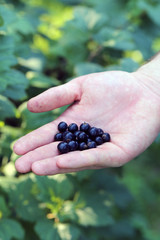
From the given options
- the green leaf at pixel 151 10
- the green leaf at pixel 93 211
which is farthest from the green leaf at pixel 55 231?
the green leaf at pixel 151 10

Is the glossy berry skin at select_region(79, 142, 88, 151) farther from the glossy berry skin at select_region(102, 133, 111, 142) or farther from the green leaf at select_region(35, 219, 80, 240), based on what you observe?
the green leaf at select_region(35, 219, 80, 240)

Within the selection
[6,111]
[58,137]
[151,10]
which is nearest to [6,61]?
[6,111]

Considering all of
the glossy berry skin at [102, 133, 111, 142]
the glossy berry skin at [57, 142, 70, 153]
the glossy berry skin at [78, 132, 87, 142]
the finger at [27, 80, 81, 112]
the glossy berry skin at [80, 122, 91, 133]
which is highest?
the finger at [27, 80, 81, 112]

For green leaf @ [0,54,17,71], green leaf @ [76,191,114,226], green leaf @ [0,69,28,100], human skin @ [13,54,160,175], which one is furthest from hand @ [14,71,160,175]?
green leaf @ [76,191,114,226]

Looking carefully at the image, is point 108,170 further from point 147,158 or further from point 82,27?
point 147,158

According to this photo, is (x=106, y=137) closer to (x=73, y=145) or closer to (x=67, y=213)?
(x=73, y=145)

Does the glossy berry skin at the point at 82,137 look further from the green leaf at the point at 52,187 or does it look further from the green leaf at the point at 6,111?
the green leaf at the point at 6,111

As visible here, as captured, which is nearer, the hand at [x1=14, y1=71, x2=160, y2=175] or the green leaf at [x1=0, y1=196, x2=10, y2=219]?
the hand at [x1=14, y1=71, x2=160, y2=175]
